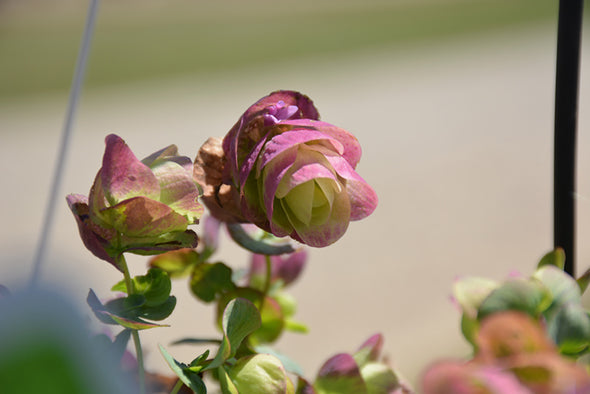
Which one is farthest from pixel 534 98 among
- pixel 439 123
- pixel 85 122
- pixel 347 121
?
pixel 85 122

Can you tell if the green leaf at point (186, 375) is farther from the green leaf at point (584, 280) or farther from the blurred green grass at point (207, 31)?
the blurred green grass at point (207, 31)

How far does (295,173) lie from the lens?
4.4 inches

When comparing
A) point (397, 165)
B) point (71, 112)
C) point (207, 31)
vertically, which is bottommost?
point (397, 165)

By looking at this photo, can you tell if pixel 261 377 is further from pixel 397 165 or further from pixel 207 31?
pixel 207 31

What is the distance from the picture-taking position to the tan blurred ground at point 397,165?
1.62 ft

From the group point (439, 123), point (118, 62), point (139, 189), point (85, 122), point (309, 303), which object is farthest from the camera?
point (118, 62)

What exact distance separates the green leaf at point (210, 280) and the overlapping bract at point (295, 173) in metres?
0.05

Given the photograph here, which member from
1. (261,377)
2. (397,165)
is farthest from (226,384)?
(397,165)

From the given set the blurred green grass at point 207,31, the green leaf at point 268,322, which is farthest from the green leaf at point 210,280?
the blurred green grass at point 207,31

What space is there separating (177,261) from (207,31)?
3.54 feet

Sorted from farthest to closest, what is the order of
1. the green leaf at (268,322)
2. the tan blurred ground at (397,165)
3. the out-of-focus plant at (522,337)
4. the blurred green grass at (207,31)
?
the blurred green grass at (207,31) → the tan blurred ground at (397,165) → the green leaf at (268,322) → the out-of-focus plant at (522,337)

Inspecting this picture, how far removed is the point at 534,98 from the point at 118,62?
28.1 inches

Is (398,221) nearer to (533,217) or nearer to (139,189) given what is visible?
(533,217)

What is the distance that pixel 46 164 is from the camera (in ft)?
2.68
